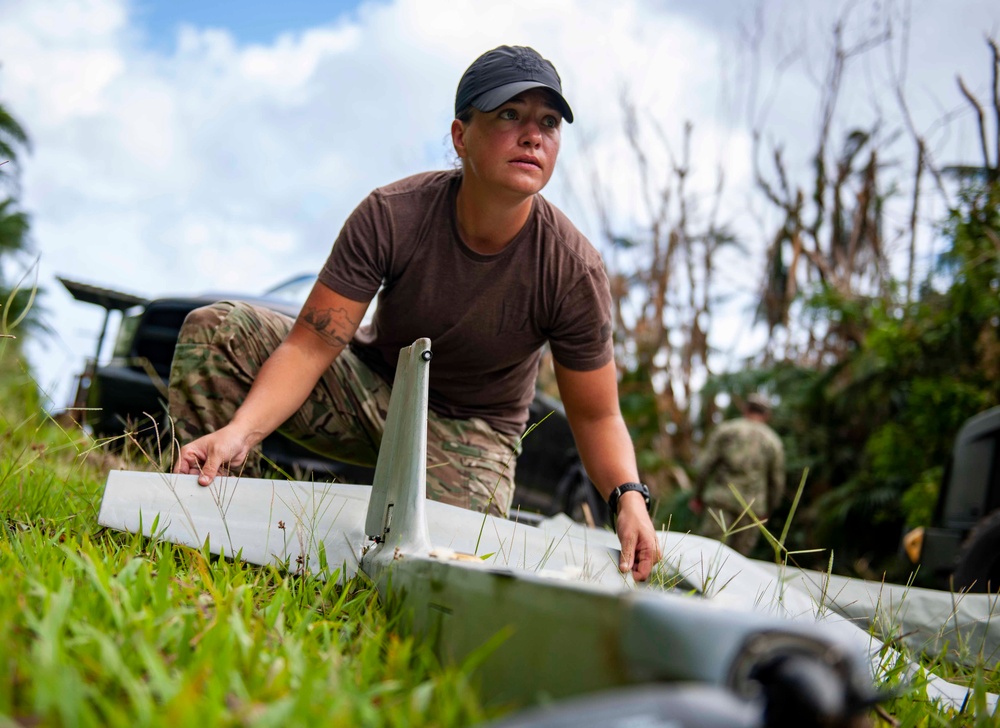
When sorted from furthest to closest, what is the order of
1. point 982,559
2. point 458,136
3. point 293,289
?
point 293,289, point 982,559, point 458,136

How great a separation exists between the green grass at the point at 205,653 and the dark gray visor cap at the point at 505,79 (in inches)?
52.2

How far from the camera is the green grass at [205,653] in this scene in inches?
33.5

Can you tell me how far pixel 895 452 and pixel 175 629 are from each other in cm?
748

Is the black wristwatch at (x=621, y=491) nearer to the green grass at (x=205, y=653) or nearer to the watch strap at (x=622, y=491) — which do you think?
the watch strap at (x=622, y=491)

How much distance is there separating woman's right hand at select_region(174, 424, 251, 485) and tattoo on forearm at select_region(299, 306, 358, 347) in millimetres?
452

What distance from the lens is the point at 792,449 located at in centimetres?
930

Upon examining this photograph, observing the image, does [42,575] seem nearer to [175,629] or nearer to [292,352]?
[175,629]

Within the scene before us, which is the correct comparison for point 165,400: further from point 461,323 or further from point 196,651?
point 196,651

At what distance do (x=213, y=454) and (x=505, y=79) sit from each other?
124 centimetres

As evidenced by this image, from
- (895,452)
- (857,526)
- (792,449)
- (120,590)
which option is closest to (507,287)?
(120,590)

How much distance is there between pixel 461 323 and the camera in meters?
2.57

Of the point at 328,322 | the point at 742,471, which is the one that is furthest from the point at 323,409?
the point at 742,471

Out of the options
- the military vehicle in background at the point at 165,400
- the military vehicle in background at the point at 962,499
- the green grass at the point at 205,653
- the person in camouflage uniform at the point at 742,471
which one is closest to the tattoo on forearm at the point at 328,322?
the green grass at the point at 205,653

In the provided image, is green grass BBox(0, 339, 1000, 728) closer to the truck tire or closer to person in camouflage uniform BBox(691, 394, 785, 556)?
the truck tire
